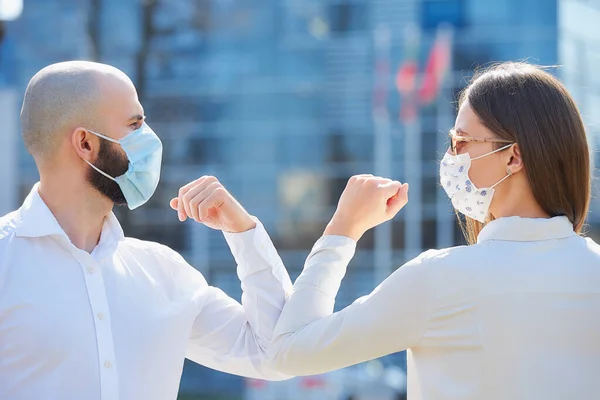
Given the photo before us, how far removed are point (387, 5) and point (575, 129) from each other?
73.4 ft

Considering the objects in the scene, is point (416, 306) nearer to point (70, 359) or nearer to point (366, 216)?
point (366, 216)

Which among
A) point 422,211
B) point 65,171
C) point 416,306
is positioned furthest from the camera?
point 422,211

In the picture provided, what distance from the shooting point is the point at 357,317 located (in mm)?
2617

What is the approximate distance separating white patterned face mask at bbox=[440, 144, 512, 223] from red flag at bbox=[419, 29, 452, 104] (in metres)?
21.0

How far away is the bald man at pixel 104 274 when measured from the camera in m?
2.81

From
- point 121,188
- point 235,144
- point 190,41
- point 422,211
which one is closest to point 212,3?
point 190,41

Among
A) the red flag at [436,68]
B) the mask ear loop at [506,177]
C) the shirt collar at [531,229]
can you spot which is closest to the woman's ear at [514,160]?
the mask ear loop at [506,177]

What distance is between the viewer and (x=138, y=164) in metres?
3.12

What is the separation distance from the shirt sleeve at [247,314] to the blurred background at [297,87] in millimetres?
20288

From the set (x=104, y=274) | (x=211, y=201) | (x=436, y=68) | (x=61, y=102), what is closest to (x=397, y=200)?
(x=211, y=201)

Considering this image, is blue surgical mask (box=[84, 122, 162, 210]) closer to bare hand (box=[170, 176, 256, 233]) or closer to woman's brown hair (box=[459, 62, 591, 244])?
bare hand (box=[170, 176, 256, 233])

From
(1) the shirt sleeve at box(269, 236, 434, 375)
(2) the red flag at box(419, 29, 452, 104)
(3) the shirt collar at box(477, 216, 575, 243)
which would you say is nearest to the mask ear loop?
(3) the shirt collar at box(477, 216, 575, 243)

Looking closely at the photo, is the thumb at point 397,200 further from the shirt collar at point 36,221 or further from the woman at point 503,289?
the shirt collar at point 36,221

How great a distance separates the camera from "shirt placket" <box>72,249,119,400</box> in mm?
2848
